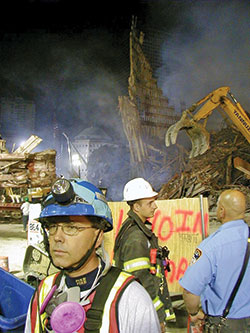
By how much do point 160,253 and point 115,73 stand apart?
3730cm

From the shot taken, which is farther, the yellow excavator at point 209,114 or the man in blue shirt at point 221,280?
the yellow excavator at point 209,114

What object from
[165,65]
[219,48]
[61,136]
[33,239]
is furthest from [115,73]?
[33,239]

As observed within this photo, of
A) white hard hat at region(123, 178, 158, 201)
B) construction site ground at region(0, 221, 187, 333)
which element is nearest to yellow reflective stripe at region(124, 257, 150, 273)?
white hard hat at region(123, 178, 158, 201)

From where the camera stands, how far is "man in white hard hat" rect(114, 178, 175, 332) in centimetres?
225

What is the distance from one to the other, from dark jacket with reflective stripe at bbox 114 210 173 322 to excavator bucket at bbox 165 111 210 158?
→ 9.28 m

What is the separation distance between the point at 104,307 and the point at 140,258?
124cm

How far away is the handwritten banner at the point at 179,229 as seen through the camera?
454cm

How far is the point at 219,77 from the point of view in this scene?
24.4m

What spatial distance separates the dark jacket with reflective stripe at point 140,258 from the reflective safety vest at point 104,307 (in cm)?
110

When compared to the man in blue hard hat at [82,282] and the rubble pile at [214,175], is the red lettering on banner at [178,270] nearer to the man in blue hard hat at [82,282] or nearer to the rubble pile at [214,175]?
the man in blue hard hat at [82,282]

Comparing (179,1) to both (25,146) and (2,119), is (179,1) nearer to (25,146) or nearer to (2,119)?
(25,146)

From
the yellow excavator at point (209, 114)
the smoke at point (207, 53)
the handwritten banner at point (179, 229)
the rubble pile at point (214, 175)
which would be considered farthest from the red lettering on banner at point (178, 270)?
the smoke at point (207, 53)

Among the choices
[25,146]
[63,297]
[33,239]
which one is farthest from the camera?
[25,146]

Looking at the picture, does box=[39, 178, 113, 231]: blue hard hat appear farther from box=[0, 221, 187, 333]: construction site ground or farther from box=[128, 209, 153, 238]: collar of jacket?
box=[0, 221, 187, 333]: construction site ground
